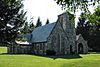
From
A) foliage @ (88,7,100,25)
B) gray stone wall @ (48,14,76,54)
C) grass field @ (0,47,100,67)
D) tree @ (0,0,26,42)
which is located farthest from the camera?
gray stone wall @ (48,14,76,54)

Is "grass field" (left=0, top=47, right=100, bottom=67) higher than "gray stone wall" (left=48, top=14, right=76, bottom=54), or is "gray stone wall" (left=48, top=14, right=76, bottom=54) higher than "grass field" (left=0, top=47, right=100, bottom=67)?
"gray stone wall" (left=48, top=14, right=76, bottom=54)

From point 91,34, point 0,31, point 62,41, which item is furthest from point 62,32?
point 0,31

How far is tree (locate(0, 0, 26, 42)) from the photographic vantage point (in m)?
23.3

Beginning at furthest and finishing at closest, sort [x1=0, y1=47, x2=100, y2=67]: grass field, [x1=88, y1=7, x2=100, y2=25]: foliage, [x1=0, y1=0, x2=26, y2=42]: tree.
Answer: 1. [x1=0, y1=47, x2=100, y2=67]: grass field
2. [x1=0, y1=0, x2=26, y2=42]: tree
3. [x1=88, y1=7, x2=100, y2=25]: foliage

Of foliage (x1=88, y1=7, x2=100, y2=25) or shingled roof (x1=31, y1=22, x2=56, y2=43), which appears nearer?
foliage (x1=88, y1=7, x2=100, y2=25)

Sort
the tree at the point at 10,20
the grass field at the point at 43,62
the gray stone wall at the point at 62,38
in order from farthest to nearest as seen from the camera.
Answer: the gray stone wall at the point at 62,38 → the grass field at the point at 43,62 → the tree at the point at 10,20

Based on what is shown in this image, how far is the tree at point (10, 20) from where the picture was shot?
918 inches

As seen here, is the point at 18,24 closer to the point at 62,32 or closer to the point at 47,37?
the point at 47,37

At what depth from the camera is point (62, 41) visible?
59.4 meters

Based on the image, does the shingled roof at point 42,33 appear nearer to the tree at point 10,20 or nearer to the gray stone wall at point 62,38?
the gray stone wall at point 62,38

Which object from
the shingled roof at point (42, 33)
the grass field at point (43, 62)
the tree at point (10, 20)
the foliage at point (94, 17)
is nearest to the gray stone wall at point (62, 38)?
the shingled roof at point (42, 33)

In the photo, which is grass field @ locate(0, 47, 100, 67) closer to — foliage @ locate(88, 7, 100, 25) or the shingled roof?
foliage @ locate(88, 7, 100, 25)

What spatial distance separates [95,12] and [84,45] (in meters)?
50.2

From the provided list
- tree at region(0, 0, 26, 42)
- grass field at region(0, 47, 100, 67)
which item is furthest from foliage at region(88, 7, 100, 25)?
grass field at region(0, 47, 100, 67)
